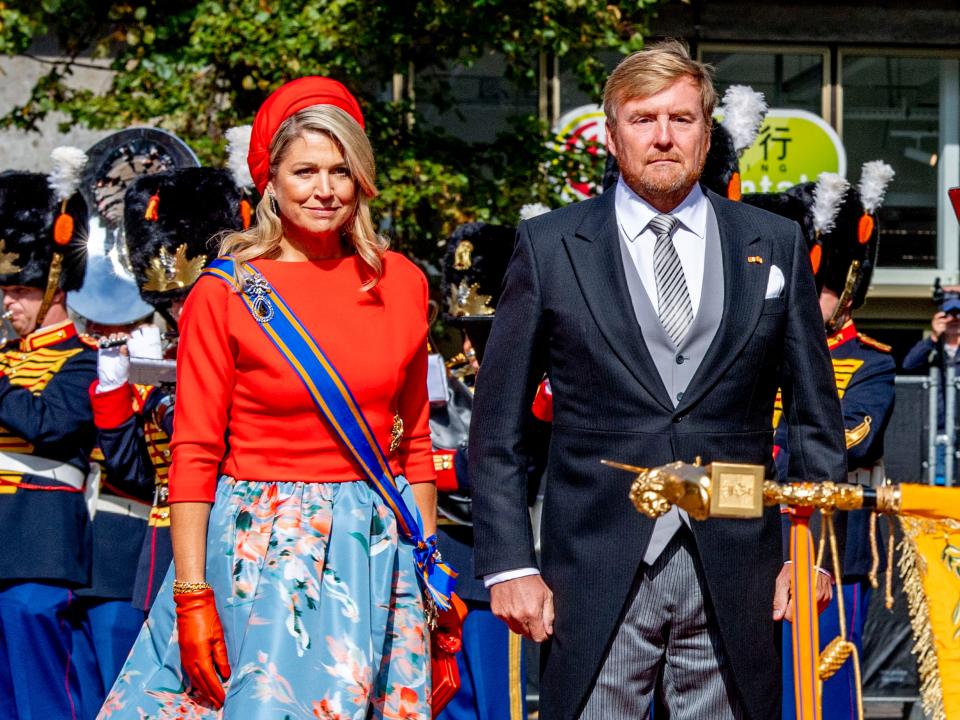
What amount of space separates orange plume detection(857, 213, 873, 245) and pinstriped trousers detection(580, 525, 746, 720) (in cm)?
298

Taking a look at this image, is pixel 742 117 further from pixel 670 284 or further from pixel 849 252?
pixel 670 284

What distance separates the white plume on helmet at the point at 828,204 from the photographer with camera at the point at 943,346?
1716 mm

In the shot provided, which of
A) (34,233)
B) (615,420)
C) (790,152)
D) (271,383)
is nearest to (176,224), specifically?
(34,233)

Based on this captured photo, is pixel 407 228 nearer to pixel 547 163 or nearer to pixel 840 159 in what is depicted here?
pixel 547 163

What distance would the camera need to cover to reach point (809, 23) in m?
11.2

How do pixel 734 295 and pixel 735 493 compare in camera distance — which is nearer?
pixel 735 493

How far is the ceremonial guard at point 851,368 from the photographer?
5.68m

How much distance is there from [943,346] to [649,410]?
14.8ft

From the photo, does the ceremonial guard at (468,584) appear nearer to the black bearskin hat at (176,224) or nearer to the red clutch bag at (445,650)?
the black bearskin hat at (176,224)

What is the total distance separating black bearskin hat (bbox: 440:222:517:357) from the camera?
656cm

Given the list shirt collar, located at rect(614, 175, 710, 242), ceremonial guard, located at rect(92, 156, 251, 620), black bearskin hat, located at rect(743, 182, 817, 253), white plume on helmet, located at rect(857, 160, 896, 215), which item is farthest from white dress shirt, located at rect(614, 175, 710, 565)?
white plume on helmet, located at rect(857, 160, 896, 215)

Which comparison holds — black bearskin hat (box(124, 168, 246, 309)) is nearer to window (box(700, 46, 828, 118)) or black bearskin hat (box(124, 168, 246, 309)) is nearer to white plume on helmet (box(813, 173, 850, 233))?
white plume on helmet (box(813, 173, 850, 233))

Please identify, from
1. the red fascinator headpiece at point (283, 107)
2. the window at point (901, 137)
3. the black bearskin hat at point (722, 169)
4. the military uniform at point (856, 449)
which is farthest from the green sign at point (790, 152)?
the red fascinator headpiece at point (283, 107)

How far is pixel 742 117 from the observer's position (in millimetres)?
5590
